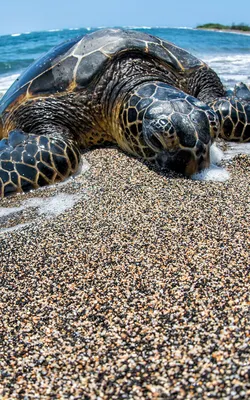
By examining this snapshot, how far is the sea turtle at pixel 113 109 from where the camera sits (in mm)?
2807

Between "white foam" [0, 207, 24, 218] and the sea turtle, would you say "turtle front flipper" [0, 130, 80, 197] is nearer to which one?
the sea turtle

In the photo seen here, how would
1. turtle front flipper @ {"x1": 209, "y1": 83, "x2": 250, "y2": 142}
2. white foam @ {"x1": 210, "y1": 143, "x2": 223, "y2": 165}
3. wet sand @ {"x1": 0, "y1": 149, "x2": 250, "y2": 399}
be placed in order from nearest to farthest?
wet sand @ {"x1": 0, "y1": 149, "x2": 250, "y2": 399} < white foam @ {"x1": 210, "y1": 143, "x2": 223, "y2": 165} < turtle front flipper @ {"x1": 209, "y1": 83, "x2": 250, "y2": 142}

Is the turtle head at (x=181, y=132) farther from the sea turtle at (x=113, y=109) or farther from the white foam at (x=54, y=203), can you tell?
the white foam at (x=54, y=203)

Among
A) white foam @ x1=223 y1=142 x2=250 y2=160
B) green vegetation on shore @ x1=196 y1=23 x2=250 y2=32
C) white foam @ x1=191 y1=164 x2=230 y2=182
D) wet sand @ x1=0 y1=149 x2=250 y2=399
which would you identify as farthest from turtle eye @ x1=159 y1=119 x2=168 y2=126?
green vegetation on shore @ x1=196 y1=23 x2=250 y2=32

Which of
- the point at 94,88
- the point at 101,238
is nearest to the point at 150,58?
the point at 94,88

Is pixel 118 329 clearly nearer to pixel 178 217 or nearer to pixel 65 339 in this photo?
pixel 65 339

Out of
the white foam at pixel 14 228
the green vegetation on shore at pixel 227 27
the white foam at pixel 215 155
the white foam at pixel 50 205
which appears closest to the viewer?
the white foam at pixel 14 228

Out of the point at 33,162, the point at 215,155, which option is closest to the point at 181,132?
the point at 215,155

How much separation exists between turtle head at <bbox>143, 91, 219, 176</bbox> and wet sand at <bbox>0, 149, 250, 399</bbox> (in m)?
0.32

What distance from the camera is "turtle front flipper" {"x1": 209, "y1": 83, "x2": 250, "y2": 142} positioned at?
345 cm

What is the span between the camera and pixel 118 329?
1.36m

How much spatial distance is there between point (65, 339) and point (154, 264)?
554 mm

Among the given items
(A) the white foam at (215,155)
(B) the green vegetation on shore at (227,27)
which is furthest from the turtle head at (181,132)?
(B) the green vegetation on shore at (227,27)

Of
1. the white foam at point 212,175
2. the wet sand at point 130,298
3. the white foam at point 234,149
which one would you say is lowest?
the wet sand at point 130,298
